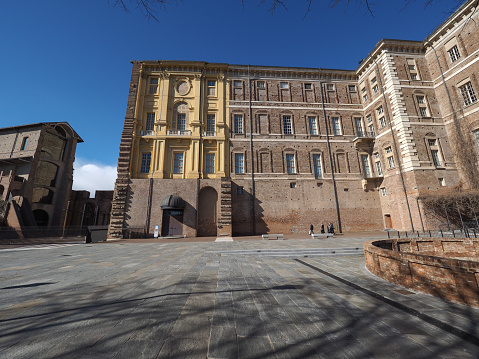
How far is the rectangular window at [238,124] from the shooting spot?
2230cm

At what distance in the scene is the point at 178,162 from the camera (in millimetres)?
20656

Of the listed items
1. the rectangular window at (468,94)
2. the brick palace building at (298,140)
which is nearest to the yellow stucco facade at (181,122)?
the brick palace building at (298,140)

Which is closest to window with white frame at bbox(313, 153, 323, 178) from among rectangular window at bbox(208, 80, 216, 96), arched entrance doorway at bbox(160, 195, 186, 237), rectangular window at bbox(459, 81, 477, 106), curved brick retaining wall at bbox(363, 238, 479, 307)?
rectangular window at bbox(459, 81, 477, 106)

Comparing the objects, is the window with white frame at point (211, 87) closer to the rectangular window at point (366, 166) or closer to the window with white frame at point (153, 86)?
the window with white frame at point (153, 86)

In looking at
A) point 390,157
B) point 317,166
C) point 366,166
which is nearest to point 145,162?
point 317,166

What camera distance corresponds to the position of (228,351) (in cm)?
205

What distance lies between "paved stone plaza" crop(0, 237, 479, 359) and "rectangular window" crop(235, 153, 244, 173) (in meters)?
16.6

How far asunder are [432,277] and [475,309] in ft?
2.20

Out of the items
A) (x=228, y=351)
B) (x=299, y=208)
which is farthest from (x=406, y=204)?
(x=228, y=351)

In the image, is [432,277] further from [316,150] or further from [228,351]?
[316,150]

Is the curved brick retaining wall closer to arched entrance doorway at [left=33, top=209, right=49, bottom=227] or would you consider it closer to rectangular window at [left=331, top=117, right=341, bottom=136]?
rectangular window at [left=331, top=117, right=341, bottom=136]

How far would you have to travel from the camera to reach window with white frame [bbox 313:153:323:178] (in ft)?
70.9

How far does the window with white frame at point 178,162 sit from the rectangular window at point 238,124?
6.85 meters

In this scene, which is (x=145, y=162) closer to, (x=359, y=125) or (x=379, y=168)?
(x=359, y=125)
